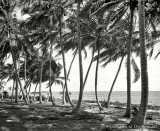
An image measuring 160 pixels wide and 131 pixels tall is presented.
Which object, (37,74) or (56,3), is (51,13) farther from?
(37,74)

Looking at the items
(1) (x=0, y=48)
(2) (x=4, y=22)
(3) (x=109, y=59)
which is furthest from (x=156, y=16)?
(1) (x=0, y=48)

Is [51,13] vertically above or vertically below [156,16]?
above

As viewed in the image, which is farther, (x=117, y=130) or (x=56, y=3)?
(x=56, y=3)

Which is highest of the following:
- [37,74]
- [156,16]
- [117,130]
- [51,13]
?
[51,13]

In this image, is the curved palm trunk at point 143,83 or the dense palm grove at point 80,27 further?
the dense palm grove at point 80,27

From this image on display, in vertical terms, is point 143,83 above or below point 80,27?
below

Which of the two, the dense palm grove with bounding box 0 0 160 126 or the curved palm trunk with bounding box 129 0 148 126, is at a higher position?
the dense palm grove with bounding box 0 0 160 126

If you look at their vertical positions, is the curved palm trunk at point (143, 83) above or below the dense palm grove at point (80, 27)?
below

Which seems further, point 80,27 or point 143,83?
point 80,27

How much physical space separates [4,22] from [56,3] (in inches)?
186

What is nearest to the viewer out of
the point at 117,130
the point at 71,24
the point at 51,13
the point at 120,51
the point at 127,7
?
the point at 117,130

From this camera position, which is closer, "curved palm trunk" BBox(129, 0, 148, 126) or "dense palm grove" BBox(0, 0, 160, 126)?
"curved palm trunk" BBox(129, 0, 148, 126)

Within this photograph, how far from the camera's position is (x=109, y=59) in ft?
73.1

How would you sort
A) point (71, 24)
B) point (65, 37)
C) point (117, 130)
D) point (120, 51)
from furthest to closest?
point (120, 51) < point (65, 37) < point (71, 24) < point (117, 130)
